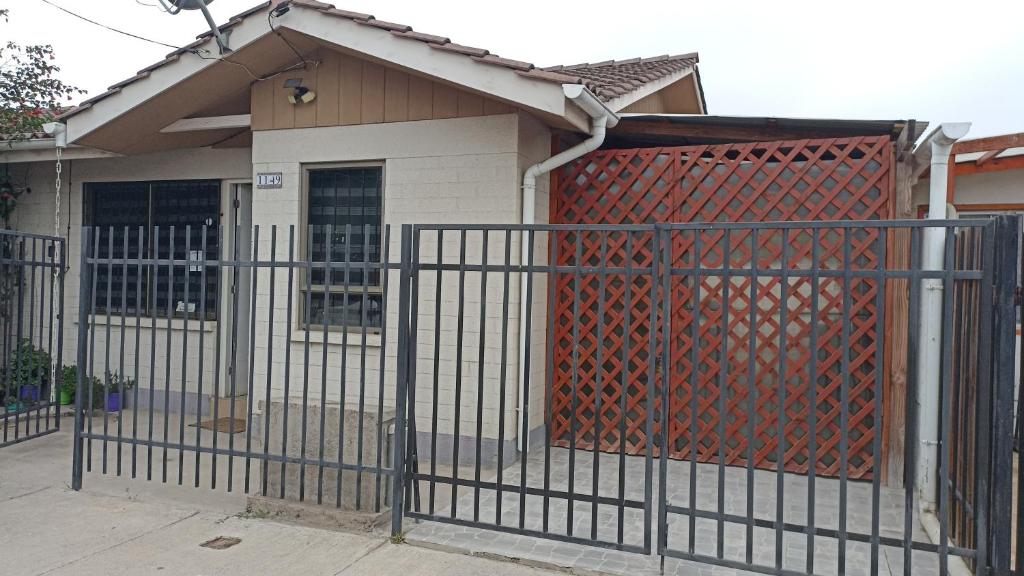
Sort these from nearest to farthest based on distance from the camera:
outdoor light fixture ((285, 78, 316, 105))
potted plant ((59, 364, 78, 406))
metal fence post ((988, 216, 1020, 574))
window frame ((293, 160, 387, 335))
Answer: metal fence post ((988, 216, 1020, 574)) < window frame ((293, 160, 387, 335)) < outdoor light fixture ((285, 78, 316, 105)) < potted plant ((59, 364, 78, 406))

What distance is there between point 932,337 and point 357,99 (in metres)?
Result: 5.02

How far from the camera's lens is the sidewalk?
4.20 metres

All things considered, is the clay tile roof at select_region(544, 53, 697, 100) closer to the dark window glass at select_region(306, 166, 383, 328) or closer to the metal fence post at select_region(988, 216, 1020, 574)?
the dark window glass at select_region(306, 166, 383, 328)

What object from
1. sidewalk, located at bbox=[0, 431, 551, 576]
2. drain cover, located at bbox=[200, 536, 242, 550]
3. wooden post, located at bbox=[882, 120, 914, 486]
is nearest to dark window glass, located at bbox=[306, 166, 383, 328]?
sidewalk, located at bbox=[0, 431, 551, 576]

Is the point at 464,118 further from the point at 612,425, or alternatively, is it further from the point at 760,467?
the point at 760,467

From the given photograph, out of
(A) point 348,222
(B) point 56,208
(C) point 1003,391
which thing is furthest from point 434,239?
(B) point 56,208

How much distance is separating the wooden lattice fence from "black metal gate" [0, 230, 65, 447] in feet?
14.9

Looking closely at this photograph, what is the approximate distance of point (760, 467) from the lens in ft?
20.4

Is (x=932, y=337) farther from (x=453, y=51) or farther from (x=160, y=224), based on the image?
(x=160, y=224)

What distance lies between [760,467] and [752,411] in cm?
253

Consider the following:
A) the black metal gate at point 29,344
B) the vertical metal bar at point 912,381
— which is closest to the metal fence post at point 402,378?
the vertical metal bar at point 912,381

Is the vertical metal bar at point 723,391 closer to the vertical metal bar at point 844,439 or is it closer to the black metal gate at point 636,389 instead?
the black metal gate at point 636,389

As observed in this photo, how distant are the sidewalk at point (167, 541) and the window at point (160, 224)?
313 centimetres

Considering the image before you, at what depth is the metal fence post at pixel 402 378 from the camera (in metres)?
4.65
